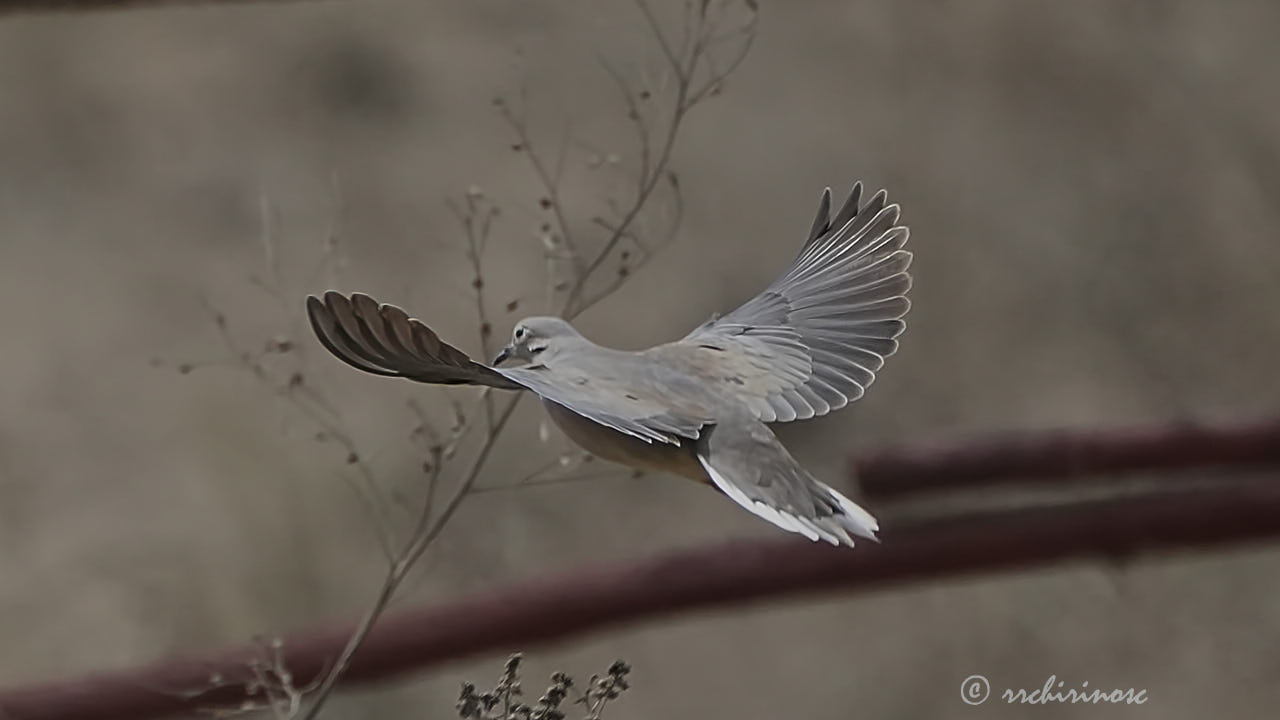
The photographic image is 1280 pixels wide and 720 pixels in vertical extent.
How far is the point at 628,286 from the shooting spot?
315cm

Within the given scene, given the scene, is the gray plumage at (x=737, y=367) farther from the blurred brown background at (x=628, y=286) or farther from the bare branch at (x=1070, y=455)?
the blurred brown background at (x=628, y=286)

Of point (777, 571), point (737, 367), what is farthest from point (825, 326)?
point (777, 571)

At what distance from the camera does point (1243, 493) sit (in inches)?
70.9

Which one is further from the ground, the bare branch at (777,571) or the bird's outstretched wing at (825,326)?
the bare branch at (777,571)

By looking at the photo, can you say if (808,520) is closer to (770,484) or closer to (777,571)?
(770,484)

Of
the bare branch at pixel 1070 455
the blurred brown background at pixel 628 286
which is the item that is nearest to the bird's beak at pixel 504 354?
the bare branch at pixel 1070 455

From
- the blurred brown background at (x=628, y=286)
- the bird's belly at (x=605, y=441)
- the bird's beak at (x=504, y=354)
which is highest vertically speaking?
the blurred brown background at (x=628, y=286)

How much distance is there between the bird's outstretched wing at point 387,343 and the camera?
40cm

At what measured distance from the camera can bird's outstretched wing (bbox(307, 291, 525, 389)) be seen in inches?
15.6

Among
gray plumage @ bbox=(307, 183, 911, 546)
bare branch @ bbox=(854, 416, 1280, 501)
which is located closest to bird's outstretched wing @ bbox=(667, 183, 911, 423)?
gray plumage @ bbox=(307, 183, 911, 546)

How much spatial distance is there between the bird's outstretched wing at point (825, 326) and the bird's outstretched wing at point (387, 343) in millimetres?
123

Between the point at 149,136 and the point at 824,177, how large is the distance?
1.42m

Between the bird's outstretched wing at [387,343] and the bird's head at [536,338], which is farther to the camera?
the bird's head at [536,338]

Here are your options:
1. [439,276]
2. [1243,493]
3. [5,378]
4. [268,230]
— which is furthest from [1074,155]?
[268,230]
